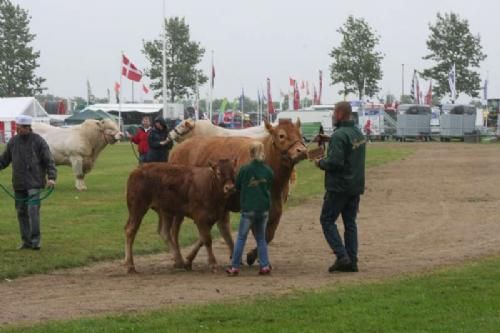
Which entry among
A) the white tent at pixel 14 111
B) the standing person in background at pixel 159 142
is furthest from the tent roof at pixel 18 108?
the standing person in background at pixel 159 142

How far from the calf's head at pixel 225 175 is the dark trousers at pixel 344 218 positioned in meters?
1.20

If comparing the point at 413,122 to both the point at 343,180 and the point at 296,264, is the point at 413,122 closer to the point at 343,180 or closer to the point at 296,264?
the point at 296,264

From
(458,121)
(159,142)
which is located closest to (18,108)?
(458,121)

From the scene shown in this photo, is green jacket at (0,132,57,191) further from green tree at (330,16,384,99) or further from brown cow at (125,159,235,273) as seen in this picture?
green tree at (330,16,384,99)

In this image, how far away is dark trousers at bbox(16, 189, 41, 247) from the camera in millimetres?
14117

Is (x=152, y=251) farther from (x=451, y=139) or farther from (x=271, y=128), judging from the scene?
(x=451, y=139)

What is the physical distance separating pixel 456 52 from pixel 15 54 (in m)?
40.6

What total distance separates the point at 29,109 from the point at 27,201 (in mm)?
55107

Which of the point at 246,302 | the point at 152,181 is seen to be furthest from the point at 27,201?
the point at 246,302

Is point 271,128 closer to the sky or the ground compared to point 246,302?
closer to the sky

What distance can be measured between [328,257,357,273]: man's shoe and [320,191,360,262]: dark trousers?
6cm

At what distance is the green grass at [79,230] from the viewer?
13.5m

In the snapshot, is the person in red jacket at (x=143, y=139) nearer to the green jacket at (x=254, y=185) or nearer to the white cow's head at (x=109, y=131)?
the white cow's head at (x=109, y=131)

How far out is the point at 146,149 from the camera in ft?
75.0
